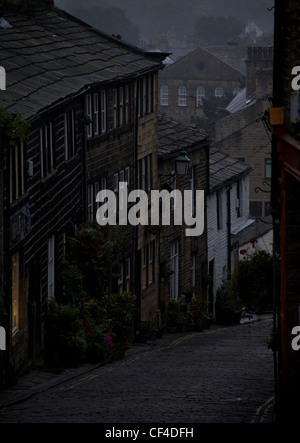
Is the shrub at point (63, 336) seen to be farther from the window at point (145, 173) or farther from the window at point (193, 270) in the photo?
the window at point (193, 270)

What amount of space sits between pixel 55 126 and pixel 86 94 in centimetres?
342

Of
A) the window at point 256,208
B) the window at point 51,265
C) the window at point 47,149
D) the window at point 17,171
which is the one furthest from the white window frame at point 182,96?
the window at point 17,171

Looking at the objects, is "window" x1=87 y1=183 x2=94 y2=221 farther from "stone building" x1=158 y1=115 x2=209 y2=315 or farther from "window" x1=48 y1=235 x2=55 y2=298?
"stone building" x1=158 y1=115 x2=209 y2=315

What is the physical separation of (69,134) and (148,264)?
363 inches

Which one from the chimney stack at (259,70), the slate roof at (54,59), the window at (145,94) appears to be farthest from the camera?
the chimney stack at (259,70)

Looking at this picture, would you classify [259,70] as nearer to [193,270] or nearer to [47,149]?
[193,270]

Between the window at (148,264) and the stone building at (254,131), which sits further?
the stone building at (254,131)

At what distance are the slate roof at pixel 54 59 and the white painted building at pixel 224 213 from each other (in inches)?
346

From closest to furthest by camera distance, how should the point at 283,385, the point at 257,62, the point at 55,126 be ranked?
the point at 283,385, the point at 55,126, the point at 257,62

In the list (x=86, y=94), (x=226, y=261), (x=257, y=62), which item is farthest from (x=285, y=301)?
(x=257, y=62)

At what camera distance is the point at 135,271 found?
106 feet

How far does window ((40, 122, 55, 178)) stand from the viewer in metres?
22.5

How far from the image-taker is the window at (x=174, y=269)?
36062 mm
